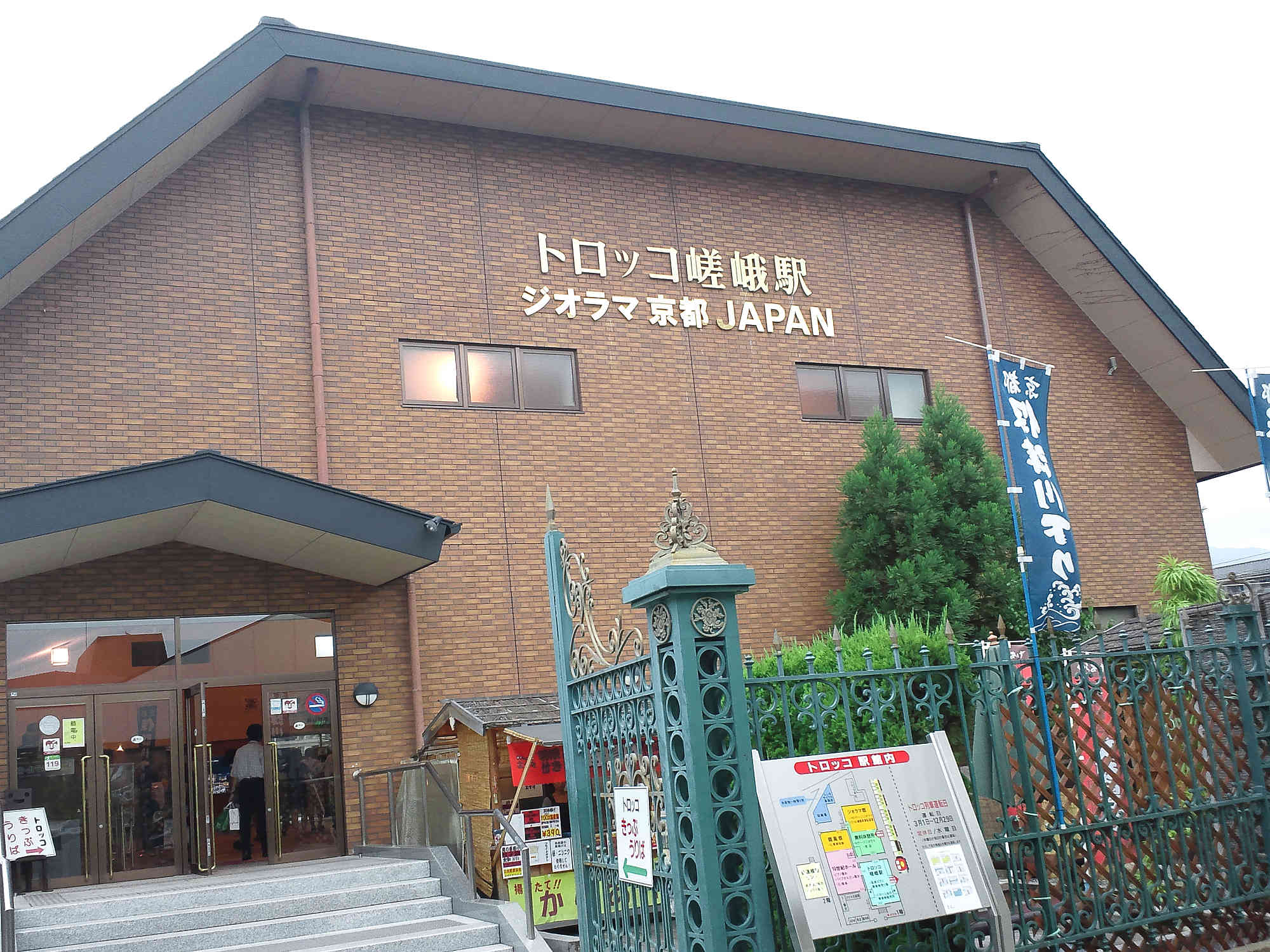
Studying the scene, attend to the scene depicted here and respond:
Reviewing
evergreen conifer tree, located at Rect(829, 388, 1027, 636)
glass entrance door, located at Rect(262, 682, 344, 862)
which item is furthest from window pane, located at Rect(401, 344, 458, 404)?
evergreen conifer tree, located at Rect(829, 388, 1027, 636)

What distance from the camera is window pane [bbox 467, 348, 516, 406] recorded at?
555 inches

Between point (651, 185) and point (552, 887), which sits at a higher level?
point (651, 185)

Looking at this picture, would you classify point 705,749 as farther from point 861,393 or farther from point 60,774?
point 861,393

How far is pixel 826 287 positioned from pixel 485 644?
23.8 feet

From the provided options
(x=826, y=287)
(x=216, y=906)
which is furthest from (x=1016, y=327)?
(x=216, y=906)

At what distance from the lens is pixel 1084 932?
5.61 m

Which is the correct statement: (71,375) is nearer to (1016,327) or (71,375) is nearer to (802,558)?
(802,558)

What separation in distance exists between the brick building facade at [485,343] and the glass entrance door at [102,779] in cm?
99

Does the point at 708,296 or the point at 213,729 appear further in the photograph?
the point at 708,296

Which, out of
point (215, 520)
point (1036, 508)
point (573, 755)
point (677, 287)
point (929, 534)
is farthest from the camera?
point (677, 287)

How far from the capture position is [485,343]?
14211mm

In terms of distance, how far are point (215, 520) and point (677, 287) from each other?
7.12m

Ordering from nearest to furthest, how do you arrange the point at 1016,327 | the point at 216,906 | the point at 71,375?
the point at 216,906 < the point at 71,375 < the point at 1016,327

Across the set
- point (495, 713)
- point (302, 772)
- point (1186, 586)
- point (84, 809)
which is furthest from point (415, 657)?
point (1186, 586)
